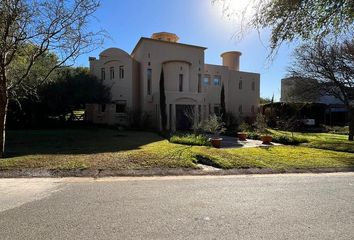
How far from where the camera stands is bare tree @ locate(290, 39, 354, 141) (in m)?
23.6

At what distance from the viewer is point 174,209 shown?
20.6 feet

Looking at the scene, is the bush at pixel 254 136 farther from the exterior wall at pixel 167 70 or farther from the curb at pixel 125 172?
the curb at pixel 125 172

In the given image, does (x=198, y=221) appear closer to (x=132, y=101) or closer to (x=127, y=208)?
(x=127, y=208)

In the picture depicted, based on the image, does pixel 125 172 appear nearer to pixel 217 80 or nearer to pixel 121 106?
pixel 121 106

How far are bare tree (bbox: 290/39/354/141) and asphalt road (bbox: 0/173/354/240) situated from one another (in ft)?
55.7

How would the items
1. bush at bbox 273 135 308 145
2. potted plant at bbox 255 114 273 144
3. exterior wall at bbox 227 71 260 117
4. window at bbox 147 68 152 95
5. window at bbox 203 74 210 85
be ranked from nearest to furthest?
potted plant at bbox 255 114 273 144
bush at bbox 273 135 308 145
window at bbox 147 68 152 95
window at bbox 203 74 210 85
exterior wall at bbox 227 71 260 117

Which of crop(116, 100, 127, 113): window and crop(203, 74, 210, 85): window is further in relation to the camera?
crop(203, 74, 210, 85): window

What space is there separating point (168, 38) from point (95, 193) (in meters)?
28.5

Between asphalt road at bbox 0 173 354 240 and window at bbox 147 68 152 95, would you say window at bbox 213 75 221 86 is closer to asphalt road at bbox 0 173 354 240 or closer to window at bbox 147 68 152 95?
window at bbox 147 68 152 95

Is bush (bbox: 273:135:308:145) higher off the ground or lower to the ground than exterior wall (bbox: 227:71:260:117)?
lower

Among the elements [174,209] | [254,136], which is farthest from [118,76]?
[174,209]

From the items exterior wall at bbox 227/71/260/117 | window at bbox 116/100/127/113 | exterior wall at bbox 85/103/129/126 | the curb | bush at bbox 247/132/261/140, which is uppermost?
exterior wall at bbox 227/71/260/117

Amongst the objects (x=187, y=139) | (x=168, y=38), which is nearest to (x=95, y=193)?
(x=187, y=139)

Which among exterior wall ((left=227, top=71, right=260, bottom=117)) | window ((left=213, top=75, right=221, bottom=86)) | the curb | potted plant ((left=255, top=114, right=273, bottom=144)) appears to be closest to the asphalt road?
the curb
